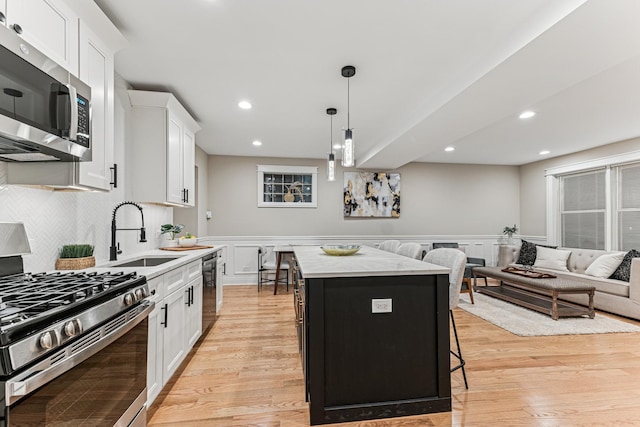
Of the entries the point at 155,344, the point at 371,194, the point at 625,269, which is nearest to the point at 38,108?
the point at 155,344

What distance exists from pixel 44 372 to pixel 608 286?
5486mm

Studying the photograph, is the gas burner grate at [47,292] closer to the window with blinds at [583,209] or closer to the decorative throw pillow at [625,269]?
the decorative throw pillow at [625,269]

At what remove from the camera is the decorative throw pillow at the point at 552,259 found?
4.92m

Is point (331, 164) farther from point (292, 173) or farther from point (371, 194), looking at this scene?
point (371, 194)

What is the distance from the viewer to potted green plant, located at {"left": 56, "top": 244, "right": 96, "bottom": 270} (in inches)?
75.9

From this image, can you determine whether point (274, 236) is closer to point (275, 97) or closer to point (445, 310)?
point (275, 97)

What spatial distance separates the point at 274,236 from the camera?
6094 millimetres

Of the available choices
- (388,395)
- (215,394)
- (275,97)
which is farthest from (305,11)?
(215,394)

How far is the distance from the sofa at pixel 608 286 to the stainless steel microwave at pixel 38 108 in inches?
214

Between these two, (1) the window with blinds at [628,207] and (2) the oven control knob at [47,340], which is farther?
(1) the window with blinds at [628,207]

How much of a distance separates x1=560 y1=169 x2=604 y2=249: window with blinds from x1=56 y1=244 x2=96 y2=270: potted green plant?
277 inches

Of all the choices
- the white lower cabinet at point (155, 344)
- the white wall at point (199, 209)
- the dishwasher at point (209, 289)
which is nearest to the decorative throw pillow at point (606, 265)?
the dishwasher at point (209, 289)

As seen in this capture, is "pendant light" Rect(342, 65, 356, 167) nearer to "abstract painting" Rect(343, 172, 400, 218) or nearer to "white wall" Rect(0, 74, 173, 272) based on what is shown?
"white wall" Rect(0, 74, 173, 272)

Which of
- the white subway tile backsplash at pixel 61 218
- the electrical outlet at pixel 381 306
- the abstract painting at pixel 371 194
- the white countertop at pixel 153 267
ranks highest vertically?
the abstract painting at pixel 371 194
